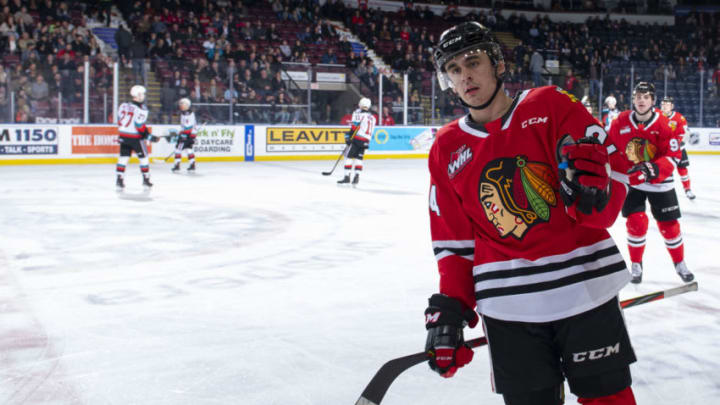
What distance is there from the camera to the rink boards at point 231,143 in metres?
12.8

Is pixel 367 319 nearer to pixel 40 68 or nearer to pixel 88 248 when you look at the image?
pixel 88 248

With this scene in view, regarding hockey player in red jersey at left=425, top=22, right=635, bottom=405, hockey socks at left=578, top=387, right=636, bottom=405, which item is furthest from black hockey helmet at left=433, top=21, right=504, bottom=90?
hockey socks at left=578, top=387, right=636, bottom=405

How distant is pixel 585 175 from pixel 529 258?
0.28 metres

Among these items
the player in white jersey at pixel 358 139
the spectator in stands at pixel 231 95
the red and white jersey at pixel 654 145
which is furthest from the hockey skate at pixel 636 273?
the spectator in stands at pixel 231 95

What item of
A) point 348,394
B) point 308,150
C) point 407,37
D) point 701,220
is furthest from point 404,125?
point 348,394

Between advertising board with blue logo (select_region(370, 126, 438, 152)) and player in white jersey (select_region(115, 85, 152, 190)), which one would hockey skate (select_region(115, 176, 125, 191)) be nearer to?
player in white jersey (select_region(115, 85, 152, 190))

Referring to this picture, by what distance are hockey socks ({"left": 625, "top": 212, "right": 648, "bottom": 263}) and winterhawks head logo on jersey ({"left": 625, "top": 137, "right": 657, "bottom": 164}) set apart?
0.34m

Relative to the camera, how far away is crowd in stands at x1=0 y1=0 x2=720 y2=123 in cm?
1319

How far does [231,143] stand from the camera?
47.5 feet

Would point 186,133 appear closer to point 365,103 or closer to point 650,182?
point 365,103

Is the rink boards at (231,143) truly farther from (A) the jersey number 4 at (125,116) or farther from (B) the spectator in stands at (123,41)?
(A) the jersey number 4 at (125,116)

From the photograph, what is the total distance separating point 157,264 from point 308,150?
10386 mm

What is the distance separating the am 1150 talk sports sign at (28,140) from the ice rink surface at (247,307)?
192 inches

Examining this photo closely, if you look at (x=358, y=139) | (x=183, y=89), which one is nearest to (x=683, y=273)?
Answer: (x=358, y=139)
